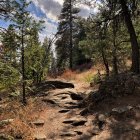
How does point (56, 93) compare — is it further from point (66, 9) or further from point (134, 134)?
point (66, 9)

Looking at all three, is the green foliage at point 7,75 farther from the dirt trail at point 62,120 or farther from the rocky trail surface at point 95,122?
the dirt trail at point 62,120

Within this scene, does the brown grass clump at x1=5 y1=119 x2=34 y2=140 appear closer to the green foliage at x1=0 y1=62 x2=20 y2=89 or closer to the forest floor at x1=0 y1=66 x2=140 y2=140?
the forest floor at x1=0 y1=66 x2=140 y2=140

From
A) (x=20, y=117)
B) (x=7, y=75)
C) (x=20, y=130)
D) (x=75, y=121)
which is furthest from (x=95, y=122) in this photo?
(x=7, y=75)

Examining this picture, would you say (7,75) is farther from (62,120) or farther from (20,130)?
(62,120)

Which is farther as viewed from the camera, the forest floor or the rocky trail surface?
the forest floor

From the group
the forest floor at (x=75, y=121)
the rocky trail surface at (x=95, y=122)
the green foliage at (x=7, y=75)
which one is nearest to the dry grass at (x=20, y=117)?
the forest floor at (x=75, y=121)

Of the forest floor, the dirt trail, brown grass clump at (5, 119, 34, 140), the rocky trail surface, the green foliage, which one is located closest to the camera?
the green foliage

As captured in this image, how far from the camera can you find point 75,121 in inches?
→ 562

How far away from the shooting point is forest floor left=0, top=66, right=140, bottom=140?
495 inches

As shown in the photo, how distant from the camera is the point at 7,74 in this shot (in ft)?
36.2

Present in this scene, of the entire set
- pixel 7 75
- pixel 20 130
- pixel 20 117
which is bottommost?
pixel 20 130

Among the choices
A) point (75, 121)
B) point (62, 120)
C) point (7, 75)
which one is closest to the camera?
point (7, 75)

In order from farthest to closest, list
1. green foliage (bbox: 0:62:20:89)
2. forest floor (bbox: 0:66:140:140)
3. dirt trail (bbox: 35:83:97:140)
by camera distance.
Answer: dirt trail (bbox: 35:83:97:140) < forest floor (bbox: 0:66:140:140) < green foliage (bbox: 0:62:20:89)

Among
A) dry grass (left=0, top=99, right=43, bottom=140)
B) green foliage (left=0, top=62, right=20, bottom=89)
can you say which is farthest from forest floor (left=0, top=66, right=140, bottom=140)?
green foliage (left=0, top=62, right=20, bottom=89)
